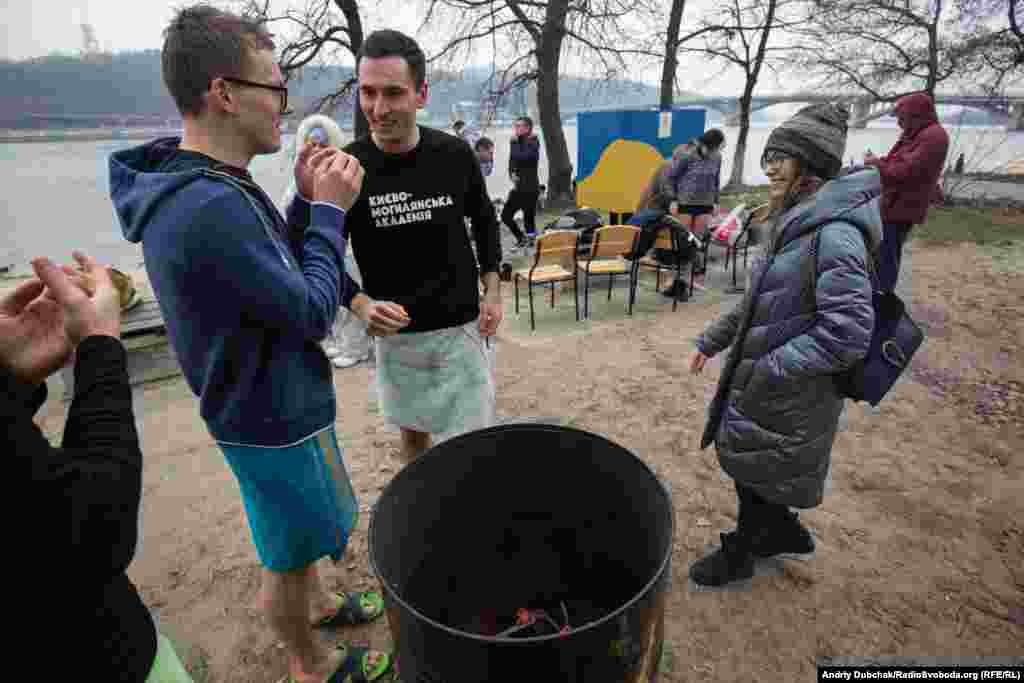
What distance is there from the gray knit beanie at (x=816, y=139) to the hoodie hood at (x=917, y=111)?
4.17 metres

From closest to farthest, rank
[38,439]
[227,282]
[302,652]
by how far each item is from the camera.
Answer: [38,439] → [227,282] → [302,652]

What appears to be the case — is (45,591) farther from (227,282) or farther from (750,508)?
(750,508)

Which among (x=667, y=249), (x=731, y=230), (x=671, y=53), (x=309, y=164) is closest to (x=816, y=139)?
(x=309, y=164)

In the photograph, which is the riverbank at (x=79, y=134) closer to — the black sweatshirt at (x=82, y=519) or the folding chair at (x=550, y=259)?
the folding chair at (x=550, y=259)

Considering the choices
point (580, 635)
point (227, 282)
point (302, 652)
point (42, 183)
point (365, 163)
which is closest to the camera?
point (580, 635)

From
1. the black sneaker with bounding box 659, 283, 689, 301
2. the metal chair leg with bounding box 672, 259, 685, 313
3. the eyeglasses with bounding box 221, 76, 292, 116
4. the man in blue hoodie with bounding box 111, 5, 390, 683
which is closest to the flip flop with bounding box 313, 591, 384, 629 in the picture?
the man in blue hoodie with bounding box 111, 5, 390, 683

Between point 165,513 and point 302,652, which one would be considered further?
point 165,513

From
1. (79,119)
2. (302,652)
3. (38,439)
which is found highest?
(79,119)

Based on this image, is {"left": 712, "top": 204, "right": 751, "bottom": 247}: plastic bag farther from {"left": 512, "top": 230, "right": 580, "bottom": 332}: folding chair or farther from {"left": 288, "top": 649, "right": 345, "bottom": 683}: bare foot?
{"left": 288, "top": 649, "right": 345, "bottom": 683}: bare foot

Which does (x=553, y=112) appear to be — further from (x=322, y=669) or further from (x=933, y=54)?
(x=322, y=669)

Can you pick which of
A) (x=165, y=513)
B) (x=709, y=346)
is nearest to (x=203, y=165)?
(x=709, y=346)

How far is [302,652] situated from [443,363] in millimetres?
1144

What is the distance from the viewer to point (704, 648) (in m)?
2.06

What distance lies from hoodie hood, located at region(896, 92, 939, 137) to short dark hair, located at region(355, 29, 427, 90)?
5040 millimetres
